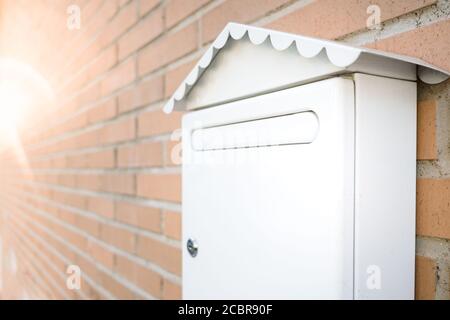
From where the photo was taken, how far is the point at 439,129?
49 centimetres

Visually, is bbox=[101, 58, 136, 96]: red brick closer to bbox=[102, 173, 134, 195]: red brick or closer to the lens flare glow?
bbox=[102, 173, 134, 195]: red brick

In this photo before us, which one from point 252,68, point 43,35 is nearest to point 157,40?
point 252,68

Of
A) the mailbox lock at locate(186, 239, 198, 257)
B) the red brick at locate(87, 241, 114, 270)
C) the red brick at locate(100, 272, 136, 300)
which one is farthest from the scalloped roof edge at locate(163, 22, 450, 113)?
the red brick at locate(87, 241, 114, 270)

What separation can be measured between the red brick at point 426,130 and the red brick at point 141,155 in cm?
74

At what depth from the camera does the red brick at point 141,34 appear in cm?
112

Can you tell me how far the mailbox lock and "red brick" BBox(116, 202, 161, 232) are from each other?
38cm

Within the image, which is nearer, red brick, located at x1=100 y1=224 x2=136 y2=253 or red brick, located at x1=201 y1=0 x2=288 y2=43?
red brick, located at x1=201 y1=0 x2=288 y2=43

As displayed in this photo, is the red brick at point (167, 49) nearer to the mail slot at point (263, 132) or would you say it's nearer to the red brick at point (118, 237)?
the mail slot at point (263, 132)

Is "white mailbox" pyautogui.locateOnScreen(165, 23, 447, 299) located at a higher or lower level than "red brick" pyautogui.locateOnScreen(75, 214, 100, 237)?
higher

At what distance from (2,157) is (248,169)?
5.37 meters

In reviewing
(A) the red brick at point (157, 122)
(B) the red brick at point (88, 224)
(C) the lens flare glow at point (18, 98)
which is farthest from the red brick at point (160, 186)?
(C) the lens flare glow at point (18, 98)

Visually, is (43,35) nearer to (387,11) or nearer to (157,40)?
(157,40)

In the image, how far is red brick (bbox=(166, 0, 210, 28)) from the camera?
0.94m

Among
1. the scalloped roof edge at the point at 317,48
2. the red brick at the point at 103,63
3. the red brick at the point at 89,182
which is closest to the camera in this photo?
the scalloped roof edge at the point at 317,48
